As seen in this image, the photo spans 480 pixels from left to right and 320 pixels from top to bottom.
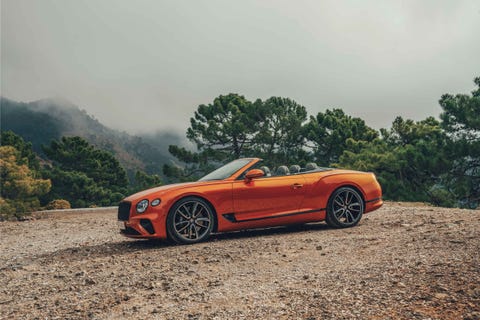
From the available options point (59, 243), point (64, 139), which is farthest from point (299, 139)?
point (59, 243)

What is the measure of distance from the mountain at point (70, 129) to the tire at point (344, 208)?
91681 mm

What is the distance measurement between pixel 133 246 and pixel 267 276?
338 centimetres

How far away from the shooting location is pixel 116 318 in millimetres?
4113

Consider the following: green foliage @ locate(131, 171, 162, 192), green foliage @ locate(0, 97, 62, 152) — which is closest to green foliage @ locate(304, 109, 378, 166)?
green foliage @ locate(131, 171, 162, 192)

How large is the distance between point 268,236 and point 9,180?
2043 cm

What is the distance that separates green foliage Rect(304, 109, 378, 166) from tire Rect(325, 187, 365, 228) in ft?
92.9

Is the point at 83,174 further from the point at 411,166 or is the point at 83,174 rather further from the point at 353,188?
the point at 353,188

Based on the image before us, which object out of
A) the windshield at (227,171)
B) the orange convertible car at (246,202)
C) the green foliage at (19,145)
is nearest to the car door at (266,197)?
the orange convertible car at (246,202)

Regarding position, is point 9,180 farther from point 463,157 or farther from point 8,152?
point 463,157

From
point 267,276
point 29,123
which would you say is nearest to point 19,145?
point 267,276

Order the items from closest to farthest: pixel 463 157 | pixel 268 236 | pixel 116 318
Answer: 1. pixel 116 318
2. pixel 268 236
3. pixel 463 157

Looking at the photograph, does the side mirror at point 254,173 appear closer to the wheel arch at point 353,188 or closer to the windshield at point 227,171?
the windshield at point 227,171

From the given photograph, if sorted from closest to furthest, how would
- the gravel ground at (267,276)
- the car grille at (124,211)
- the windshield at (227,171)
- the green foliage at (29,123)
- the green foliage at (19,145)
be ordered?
the gravel ground at (267,276) → the car grille at (124,211) → the windshield at (227,171) → the green foliage at (19,145) → the green foliage at (29,123)

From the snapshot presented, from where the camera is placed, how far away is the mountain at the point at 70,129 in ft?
362
